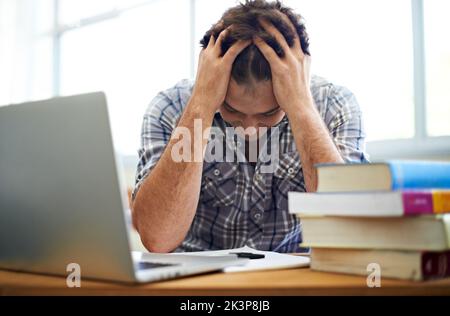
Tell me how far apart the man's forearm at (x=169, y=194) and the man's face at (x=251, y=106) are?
59 millimetres

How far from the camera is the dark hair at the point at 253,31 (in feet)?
4.29

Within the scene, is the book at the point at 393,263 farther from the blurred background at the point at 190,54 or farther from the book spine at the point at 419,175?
the blurred background at the point at 190,54

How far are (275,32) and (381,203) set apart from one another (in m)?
0.74

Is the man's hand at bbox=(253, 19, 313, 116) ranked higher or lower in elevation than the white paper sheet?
higher

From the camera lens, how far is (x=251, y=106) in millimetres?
1320

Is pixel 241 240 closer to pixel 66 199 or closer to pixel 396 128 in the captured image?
pixel 66 199

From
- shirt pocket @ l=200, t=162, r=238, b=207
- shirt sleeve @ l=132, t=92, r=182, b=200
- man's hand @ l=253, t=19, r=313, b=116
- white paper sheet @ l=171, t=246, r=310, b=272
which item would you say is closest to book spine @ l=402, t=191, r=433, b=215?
white paper sheet @ l=171, t=246, r=310, b=272

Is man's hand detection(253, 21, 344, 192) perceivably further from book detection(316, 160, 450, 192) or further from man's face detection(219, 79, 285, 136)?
book detection(316, 160, 450, 192)

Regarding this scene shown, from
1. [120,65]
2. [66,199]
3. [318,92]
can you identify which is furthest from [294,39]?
[120,65]

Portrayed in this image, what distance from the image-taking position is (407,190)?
0.70 m

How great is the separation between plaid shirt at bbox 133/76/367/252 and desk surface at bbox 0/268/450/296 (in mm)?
693

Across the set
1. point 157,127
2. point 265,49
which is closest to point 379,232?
point 265,49

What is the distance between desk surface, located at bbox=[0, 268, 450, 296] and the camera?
0.64 metres

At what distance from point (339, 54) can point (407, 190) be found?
2.23 m
